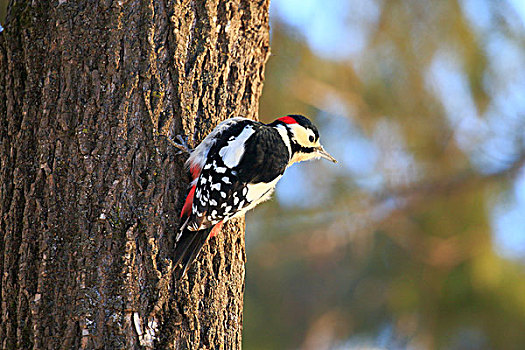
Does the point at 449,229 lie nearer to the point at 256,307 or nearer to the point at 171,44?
the point at 256,307

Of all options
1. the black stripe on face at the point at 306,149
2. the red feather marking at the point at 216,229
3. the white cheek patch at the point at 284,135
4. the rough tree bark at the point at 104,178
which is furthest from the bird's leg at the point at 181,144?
the black stripe on face at the point at 306,149

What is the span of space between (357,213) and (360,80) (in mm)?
1007

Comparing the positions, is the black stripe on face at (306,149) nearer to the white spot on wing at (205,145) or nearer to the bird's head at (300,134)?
the bird's head at (300,134)

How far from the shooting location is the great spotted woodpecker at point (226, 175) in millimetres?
1785

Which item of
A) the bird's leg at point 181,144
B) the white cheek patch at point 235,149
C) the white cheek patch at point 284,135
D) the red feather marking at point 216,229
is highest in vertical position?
the white cheek patch at point 284,135

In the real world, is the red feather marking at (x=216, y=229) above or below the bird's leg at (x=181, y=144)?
below

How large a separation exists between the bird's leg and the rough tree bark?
0.02 meters

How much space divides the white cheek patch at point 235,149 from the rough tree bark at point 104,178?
0.11m

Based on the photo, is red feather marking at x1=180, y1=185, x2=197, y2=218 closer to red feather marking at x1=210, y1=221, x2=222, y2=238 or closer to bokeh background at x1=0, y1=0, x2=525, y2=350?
red feather marking at x1=210, y1=221, x2=222, y2=238

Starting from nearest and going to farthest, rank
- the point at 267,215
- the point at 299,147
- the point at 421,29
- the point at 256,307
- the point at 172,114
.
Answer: the point at 172,114, the point at 299,147, the point at 421,29, the point at 267,215, the point at 256,307

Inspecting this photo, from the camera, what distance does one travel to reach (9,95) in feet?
6.05

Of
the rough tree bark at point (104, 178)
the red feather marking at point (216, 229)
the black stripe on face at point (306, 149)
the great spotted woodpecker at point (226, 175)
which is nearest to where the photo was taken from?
the rough tree bark at point (104, 178)

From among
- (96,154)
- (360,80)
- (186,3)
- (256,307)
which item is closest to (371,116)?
(360,80)

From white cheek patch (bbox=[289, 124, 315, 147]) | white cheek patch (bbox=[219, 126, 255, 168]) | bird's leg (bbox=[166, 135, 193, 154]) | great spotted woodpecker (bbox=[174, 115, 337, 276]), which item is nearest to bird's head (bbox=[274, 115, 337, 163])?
white cheek patch (bbox=[289, 124, 315, 147])
